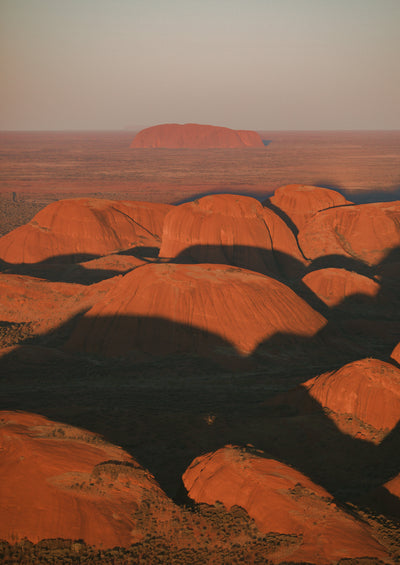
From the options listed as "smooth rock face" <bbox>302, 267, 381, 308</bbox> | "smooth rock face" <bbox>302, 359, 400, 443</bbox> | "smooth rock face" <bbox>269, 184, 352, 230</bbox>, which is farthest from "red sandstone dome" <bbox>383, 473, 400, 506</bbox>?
"smooth rock face" <bbox>269, 184, 352, 230</bbox>

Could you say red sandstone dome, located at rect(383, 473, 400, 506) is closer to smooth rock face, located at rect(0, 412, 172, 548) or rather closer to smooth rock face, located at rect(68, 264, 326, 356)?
smooth rock face, located at rect(0, 412, 172, 548)

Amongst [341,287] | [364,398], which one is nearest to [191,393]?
[364,398]

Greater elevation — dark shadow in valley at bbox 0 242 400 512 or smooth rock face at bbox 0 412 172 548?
smooth rock face at bbox 0 412 172 548

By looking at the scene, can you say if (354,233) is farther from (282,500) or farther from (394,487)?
(282,500)

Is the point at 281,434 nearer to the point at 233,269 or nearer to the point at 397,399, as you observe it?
the point at 397,399

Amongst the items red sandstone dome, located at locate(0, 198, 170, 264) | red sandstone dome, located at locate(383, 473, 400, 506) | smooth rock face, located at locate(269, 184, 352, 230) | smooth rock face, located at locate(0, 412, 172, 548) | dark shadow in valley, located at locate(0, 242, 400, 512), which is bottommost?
dark shadow in valley, located at locate(0, 242, 400, 512)

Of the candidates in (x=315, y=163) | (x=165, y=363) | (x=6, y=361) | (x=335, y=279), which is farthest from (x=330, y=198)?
(x=315, y=163)
